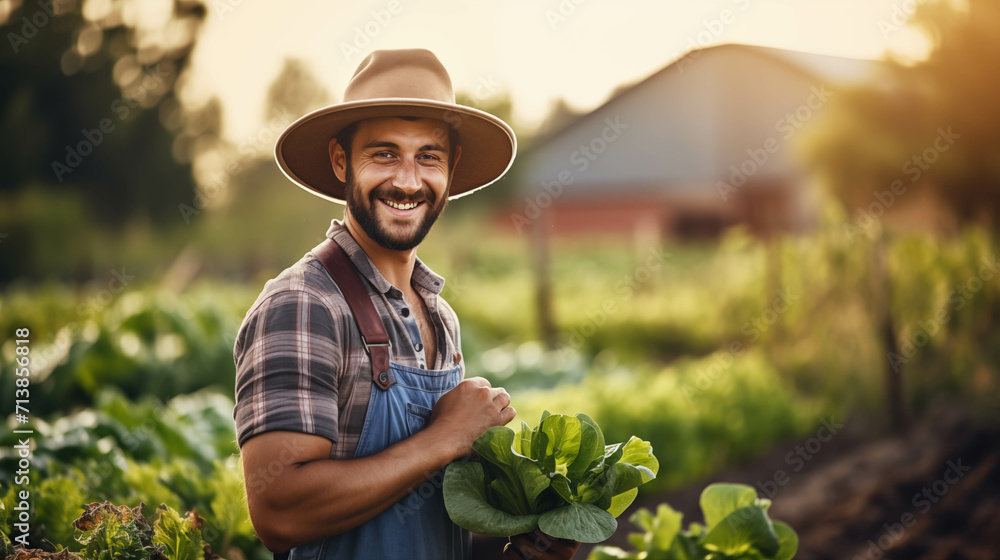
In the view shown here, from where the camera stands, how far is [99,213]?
40.7 feet

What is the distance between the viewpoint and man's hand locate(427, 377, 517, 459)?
1.45 m

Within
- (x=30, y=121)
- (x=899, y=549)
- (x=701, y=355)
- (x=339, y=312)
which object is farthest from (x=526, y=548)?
(x=30, y=121)

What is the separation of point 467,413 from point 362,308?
29 cm

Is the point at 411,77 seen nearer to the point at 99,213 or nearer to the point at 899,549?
the point at 899,549

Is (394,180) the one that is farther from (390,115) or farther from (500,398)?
(500,398)

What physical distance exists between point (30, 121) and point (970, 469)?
11.3 meters
